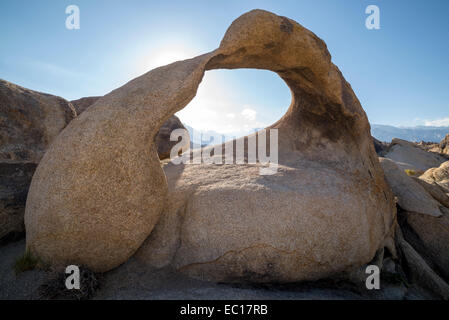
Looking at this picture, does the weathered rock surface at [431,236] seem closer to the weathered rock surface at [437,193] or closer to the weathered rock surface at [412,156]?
the weathered rock surface at [437,193]

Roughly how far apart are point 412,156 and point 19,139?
95.4 feet

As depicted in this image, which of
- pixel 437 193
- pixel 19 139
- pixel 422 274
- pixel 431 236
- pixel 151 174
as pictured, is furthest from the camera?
pixel 437 193

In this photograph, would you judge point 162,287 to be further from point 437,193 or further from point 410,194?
point 437,193

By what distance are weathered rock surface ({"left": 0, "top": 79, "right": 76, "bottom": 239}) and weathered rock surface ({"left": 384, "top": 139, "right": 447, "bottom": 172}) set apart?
2524 centimetres

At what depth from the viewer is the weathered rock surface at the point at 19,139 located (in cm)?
341

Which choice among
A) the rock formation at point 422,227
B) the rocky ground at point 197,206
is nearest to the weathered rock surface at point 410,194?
the rock formation at point 422,227

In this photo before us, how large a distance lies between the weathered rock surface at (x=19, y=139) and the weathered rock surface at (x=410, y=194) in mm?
7562

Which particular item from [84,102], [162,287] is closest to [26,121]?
[84,102]

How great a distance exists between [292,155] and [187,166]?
2245 millimetres

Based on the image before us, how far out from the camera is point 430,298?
353 centimetres

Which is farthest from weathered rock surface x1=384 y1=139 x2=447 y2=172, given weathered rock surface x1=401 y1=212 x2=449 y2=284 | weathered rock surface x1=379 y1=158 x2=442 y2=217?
weathered rock surface x1=401 y1=212 x2=449 y2=284

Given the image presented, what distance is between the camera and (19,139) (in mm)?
3789

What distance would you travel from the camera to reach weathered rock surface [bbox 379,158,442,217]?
5.19m
